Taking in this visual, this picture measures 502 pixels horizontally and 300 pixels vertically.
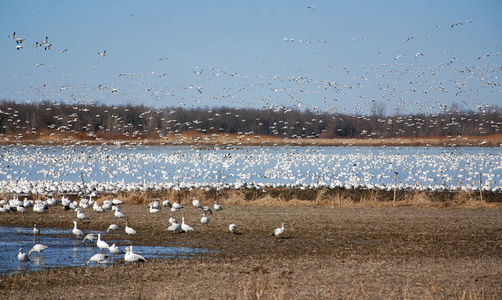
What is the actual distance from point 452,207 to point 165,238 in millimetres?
14216

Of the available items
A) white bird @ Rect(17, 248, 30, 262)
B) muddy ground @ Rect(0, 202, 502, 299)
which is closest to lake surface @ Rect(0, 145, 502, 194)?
muddy ground @ Rect(0, 202, 502, 299)

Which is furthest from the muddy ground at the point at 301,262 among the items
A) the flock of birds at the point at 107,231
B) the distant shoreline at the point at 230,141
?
the distant shoreline at the point at 230,141

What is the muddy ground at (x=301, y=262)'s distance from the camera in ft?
35.7

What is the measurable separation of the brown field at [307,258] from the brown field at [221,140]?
76.0 metres

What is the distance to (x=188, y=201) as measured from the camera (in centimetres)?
2877

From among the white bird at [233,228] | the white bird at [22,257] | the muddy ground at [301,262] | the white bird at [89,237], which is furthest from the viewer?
the white bird at [233,228]

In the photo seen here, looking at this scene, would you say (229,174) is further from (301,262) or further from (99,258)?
(99,258)

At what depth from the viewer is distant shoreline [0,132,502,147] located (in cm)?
10162

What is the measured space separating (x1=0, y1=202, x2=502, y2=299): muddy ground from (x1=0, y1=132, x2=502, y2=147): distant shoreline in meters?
78.4

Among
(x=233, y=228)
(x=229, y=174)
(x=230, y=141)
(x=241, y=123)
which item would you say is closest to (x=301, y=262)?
(x=233, y=228)

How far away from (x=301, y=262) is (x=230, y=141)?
10002cm

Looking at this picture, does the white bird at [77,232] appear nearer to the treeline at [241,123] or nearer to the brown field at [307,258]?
the brown field at [307,258]

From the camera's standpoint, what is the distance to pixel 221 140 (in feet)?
358

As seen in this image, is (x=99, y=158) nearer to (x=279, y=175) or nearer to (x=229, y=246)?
(x=279, y=175)
